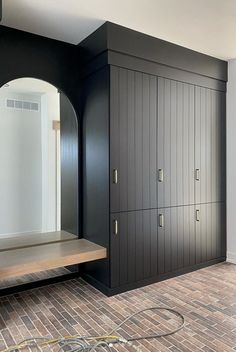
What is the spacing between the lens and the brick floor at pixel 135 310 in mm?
2180

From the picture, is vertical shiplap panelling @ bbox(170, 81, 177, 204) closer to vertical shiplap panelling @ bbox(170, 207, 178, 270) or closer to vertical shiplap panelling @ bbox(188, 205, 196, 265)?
vertical shiplap panelling @ bbox(170, 207, 178, 270)

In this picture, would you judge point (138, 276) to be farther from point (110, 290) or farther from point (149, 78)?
point (149, 78)

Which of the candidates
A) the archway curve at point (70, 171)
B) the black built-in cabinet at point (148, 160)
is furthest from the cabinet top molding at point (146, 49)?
the archway curve at point (70, 171)

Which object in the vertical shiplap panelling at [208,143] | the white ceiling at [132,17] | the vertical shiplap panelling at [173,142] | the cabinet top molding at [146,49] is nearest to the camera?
the white ceiling at [132,17]

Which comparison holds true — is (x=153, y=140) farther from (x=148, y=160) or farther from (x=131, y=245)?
(x=131, y=245)

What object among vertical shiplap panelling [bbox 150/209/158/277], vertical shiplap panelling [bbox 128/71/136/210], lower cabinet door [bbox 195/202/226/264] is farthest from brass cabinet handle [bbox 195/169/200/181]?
vertical shiplap panelling [bbox 128/71/136/210]

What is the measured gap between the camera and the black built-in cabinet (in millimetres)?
2936

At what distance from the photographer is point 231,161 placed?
157 inches

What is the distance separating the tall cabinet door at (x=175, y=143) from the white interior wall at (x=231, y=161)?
0.72m

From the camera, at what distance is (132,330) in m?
2.29

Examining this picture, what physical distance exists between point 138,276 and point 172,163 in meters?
1.38

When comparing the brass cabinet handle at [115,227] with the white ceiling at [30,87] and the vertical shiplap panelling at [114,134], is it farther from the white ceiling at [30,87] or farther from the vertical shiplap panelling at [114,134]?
the white ceiling at [30,87]

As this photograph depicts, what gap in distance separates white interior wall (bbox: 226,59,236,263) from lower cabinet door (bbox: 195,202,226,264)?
0.08 meters

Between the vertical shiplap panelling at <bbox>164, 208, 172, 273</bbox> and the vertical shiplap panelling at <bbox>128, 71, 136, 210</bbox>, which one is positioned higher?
the vertical shiplap panelling at <bbox>128, 71, 136, 210</bbox>
